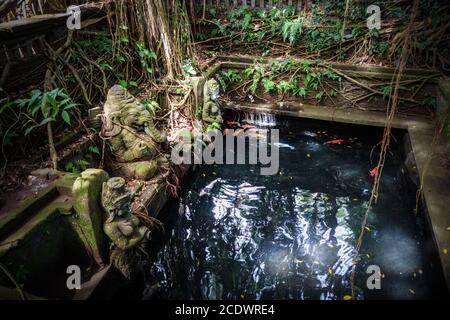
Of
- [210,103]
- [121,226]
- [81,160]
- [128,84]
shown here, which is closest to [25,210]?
[121,226]

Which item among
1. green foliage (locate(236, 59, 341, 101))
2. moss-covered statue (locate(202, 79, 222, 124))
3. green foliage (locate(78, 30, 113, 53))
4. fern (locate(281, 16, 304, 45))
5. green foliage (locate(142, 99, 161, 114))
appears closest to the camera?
green foliage (locate(78, 30, 113, 53))

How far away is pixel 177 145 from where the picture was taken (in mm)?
5965

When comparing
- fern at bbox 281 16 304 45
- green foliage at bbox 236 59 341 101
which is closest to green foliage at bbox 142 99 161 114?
green foliage at bbox 236 59 341 101

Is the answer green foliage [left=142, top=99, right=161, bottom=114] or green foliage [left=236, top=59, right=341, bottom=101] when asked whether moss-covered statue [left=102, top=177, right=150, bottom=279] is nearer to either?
green foliage [left=142, top=99, right=161, bottom=114]

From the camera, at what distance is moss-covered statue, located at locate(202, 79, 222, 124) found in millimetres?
6730

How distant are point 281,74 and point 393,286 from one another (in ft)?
19.4

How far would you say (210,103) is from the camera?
6.80 m

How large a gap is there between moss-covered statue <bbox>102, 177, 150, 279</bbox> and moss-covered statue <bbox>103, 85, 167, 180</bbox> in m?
1.48

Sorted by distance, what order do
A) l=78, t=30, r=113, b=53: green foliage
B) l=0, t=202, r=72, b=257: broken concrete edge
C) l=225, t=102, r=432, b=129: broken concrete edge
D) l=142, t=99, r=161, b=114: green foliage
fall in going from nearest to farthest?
l=0, t=202, r=72, b=257: broken concrete edge → l=78, t=30, r=113, b=53: green foliage → l=142, t=99, r=161, b=114: green foliage → l=225, t=102, r=432, b=129: broken concrete edge

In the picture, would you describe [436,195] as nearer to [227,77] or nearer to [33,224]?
[33,224]

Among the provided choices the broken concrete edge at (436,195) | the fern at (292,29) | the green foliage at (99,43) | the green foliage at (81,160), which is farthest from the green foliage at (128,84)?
the broken concrete edge at (436,195)

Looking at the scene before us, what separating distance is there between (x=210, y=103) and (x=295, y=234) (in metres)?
3.41
